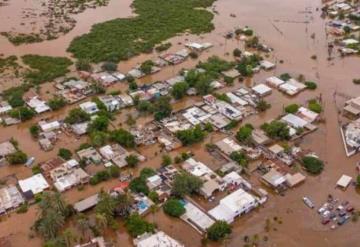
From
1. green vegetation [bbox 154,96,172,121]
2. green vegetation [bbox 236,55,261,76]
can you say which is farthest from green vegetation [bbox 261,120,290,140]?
green vegetation [bbox 236,55,261,76]

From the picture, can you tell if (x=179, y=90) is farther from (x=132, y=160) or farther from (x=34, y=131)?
(x=34, y=131)

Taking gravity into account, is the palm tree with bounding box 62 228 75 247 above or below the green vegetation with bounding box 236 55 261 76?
below

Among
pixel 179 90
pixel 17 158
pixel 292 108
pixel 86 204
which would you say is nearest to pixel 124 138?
pixel 86 204

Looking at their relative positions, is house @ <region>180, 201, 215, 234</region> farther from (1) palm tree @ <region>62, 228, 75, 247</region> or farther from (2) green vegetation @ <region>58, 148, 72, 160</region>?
(2) green vegetation @ <region>58, 148, 72, 160</region>

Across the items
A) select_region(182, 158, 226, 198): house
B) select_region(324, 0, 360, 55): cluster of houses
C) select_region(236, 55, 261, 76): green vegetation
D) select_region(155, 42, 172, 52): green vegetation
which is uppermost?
select_region(324, 0, 360, 55): cluster of houses

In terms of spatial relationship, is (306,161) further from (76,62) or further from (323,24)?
(323,24)

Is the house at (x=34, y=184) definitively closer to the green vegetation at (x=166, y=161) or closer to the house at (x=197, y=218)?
the green vegetation at (x=166, y=161)
